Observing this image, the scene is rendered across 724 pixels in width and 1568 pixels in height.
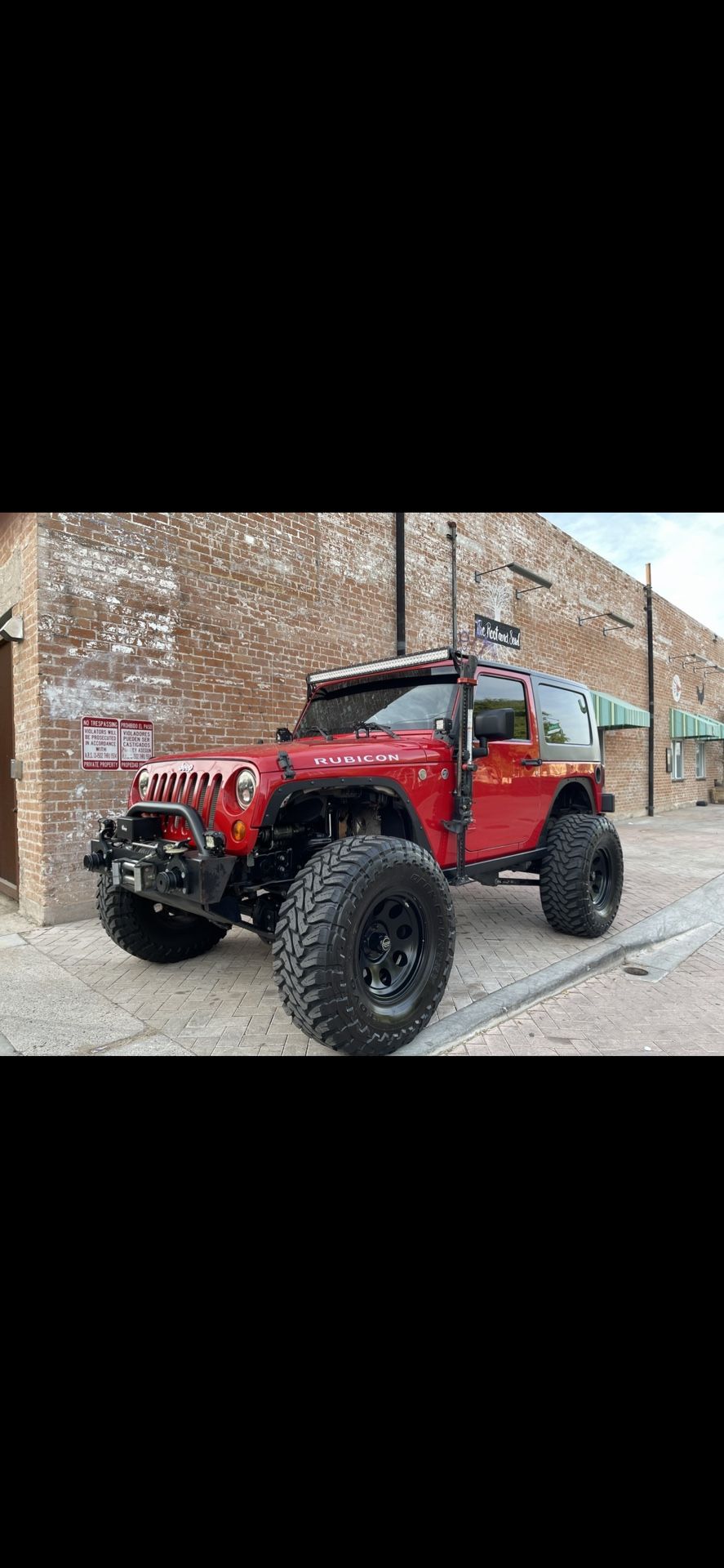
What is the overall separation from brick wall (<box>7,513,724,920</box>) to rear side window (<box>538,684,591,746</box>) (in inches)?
131

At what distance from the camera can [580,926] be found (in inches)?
210

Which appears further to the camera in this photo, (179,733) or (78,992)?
(179,733)

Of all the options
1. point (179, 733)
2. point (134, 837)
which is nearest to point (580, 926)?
point (134, 837)

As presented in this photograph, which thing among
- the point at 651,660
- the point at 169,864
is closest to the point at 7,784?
the point at 169,864

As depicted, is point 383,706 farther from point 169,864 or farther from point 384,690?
point 169,864

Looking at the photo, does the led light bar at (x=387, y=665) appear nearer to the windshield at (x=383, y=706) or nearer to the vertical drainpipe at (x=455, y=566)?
the windshield at (x=383, y=706)

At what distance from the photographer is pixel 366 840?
3.36m

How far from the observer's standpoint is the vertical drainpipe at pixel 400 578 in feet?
31.2

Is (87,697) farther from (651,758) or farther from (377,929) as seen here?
(651,758)

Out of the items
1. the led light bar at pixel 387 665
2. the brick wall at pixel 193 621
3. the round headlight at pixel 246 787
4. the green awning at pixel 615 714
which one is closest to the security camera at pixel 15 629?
the brick wall at pixel 193 621

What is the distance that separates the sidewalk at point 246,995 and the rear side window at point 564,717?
1.65 metres

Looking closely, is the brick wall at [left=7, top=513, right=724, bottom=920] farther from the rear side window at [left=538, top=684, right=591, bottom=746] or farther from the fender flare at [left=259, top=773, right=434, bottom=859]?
the fender flare at [left=259, top=773, right=434, bottom=859]

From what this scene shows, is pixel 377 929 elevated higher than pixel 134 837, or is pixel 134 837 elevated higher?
pixel 134 837

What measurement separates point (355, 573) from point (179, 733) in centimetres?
352
